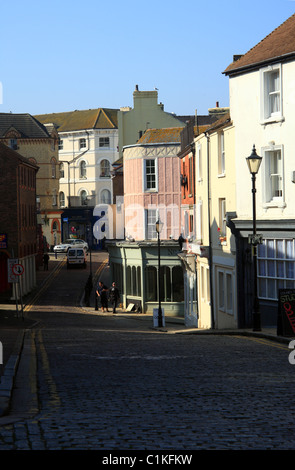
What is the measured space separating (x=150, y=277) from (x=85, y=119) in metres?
67.7

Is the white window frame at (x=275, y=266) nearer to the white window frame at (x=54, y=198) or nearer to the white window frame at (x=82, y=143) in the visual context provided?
the white window frame at (x=54, y=198)

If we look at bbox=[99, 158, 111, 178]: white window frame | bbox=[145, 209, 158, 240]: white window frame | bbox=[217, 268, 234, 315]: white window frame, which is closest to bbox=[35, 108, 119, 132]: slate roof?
bbox=[99, 158, 111, 178]: white window frame

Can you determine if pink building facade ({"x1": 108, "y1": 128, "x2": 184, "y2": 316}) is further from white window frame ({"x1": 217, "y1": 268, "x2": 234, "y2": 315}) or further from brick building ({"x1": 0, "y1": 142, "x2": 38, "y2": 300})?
Answer: white window frame ({"x1": 217, "y1": 268, "x2": 234, "y2": 315})

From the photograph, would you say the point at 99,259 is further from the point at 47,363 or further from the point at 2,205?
the point at 47,363

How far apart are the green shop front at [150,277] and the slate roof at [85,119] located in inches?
2393

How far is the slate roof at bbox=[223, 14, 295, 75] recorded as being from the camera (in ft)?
88.8

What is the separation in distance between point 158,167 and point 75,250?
88.0ft

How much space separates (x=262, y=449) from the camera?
7.96 m

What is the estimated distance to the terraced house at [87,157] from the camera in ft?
369

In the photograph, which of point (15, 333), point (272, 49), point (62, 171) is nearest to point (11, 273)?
point (15, 333)

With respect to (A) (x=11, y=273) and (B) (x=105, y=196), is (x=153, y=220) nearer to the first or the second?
(A) (x=11, y=273)

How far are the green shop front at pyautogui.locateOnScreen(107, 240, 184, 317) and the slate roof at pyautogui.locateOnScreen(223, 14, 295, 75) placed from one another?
20.3 meters

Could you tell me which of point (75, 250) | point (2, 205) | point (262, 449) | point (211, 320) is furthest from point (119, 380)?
point (75, 250)

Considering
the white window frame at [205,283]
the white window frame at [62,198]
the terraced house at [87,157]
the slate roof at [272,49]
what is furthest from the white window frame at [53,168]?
the slate roof at [272,49]
